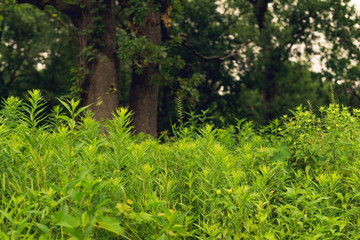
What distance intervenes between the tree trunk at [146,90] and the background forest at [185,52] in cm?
3

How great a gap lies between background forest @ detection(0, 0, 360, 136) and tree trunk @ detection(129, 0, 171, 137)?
29 mm

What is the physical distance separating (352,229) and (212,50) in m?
17.4

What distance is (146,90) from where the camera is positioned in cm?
964

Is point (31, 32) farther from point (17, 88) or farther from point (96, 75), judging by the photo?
point (96, 75)

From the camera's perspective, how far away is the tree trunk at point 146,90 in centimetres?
952

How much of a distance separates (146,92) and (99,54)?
1646 mm

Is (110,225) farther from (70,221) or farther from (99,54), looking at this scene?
(99,54)

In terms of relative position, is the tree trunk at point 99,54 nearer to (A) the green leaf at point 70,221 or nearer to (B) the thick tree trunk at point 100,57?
(B) the thick tree trunk at point 100,57

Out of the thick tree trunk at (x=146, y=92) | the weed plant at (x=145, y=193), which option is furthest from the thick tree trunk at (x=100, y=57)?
the weed plant at (x=145, y=193)

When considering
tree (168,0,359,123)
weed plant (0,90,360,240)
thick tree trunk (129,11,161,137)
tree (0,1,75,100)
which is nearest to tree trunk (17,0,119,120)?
thick tree trunk (129,11,161,137)

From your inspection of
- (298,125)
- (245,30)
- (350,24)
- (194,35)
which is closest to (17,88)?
(194,35)

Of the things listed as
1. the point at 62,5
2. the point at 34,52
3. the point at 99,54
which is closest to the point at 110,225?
the point at 99,54

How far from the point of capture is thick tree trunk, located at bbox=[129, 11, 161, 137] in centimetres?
952

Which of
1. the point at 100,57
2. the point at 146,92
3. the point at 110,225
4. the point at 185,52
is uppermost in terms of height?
the point at 185,52
